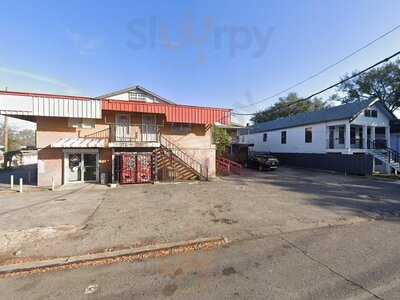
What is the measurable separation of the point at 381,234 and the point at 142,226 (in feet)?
21.2

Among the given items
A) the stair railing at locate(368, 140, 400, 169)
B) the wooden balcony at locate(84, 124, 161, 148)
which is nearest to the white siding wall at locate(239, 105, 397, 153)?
the stair railing at locate(368, 140, 400, 169)

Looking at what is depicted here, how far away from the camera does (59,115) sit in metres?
13.2

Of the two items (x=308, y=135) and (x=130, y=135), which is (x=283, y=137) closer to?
(x=308, y=135)

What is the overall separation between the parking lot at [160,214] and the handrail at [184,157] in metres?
4.39

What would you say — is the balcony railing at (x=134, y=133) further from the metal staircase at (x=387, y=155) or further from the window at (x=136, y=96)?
the metal staircase at (x=387, y=155)

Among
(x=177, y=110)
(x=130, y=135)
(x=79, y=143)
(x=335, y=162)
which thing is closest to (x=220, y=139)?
(x=177, y=110)

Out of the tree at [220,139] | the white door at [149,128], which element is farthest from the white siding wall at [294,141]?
the white door at [149,128]

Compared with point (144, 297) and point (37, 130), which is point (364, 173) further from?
point (37, 130)

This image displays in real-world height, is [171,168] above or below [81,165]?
below

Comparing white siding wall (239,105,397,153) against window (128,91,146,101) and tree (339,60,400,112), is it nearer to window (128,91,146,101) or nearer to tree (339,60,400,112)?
tree (339,60,400,112)

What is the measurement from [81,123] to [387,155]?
25.7 m

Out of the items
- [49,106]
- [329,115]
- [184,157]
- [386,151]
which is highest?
[329,115]

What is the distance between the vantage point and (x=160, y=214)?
7.81 meters

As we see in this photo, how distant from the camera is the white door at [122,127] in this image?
15.7m
